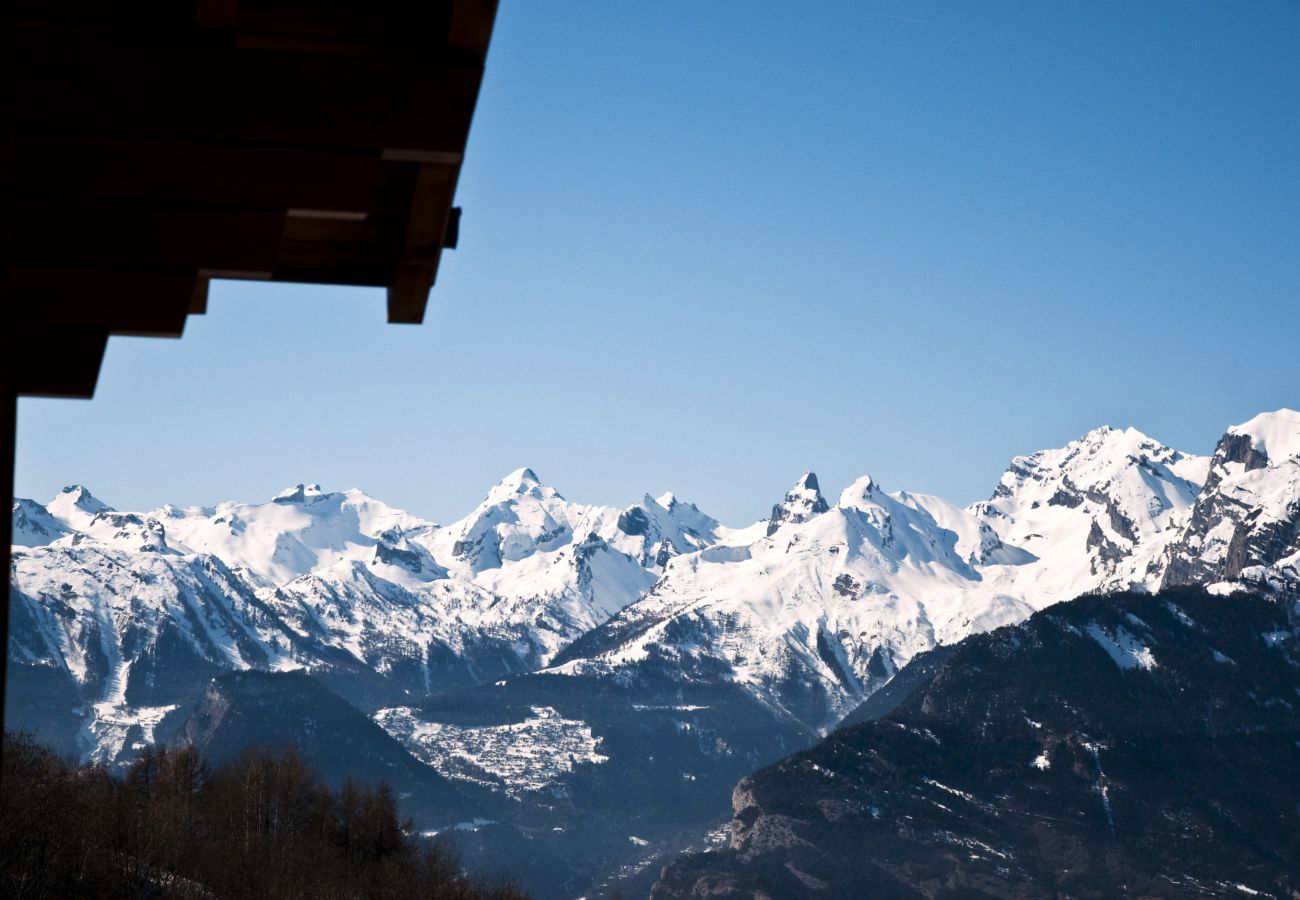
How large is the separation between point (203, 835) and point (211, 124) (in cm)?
14356

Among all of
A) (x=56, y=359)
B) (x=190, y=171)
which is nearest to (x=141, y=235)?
(x=190, y=171)

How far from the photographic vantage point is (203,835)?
472 ft

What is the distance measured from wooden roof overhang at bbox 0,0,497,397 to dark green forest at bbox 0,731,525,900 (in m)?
83.6

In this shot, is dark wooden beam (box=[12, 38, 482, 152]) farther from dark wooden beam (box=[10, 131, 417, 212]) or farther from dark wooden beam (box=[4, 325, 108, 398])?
dark wooden beam (box=[4, 325, 108, 398])

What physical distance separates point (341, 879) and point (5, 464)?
445 feet

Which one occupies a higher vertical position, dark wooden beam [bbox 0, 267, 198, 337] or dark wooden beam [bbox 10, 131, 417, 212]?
dark wooden beam [bbox 10, 131, 417, 212]

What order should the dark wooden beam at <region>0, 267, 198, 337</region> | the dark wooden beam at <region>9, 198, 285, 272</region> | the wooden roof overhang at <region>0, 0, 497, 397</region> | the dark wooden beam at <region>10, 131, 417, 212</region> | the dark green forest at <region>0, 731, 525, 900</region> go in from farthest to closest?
the dark green forest at <region>0, 731, 525, 900</region>, the dark wooden beam at <region>0, 267, 198, 337</region>, the dark wooden beam at <region>9, 198, 285, 272</region>, the dark wooden beam at <region>10, 131, 417, 212</region>, the wooden roof overhang at <region>0, 0, 497, 397</region>

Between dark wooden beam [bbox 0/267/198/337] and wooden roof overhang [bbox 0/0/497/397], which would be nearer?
wooden roof overhang [bbox 0/0/497/397]

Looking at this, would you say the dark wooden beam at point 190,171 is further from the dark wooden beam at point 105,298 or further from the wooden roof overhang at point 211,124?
the dark wooden beam at point 105,298

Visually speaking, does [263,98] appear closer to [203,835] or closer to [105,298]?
[105,298]

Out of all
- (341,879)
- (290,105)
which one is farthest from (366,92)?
(341,879)

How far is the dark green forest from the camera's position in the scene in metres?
98.4

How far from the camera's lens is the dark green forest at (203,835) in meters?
98.4

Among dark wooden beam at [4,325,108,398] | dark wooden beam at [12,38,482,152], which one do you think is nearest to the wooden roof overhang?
dark wooden beam at [12,38,482,152]
